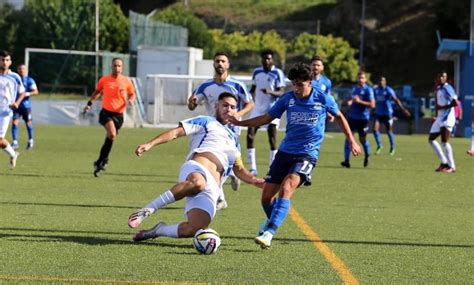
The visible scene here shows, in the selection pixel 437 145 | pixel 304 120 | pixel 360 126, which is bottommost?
pixel 437 145

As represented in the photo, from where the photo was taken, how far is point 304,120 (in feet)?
36.0

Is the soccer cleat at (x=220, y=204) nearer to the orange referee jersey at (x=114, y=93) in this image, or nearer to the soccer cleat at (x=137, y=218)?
the soccer cleat at (x=137, y=218)

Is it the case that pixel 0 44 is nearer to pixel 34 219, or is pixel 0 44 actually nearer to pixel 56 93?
pixel 56 93

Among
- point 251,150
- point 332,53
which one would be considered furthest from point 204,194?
point 332,53

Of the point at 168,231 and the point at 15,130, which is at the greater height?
the point at 168,231

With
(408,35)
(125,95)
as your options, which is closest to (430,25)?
(408,35)

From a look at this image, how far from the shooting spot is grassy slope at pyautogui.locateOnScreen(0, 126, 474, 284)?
28.9ft

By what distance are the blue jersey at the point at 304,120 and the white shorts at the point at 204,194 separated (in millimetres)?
1001

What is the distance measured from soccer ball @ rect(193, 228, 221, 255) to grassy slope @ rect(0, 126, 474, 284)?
10 cm

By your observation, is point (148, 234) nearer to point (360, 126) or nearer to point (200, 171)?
point (200, 171)

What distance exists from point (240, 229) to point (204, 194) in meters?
1.72

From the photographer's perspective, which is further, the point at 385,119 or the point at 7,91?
the point at 385,119

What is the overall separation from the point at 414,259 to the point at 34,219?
4570 millimetres

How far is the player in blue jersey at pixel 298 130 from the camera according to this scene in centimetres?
1080
